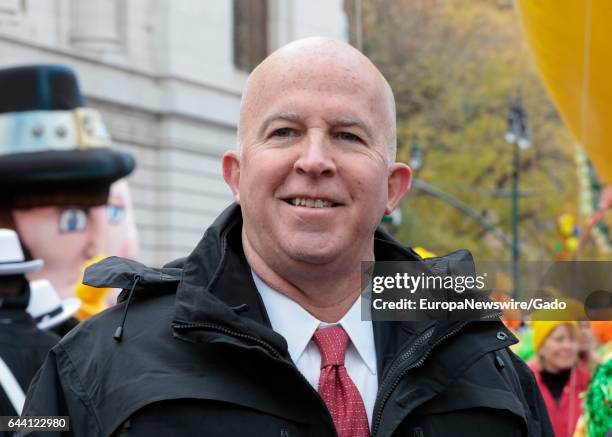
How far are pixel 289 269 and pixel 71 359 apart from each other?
52 centimetres

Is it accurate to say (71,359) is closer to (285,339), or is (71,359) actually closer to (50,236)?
(285,339)

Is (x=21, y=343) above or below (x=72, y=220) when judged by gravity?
above

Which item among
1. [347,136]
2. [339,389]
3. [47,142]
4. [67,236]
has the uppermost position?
[347,136]

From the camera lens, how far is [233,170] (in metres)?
2.98

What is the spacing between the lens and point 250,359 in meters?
2.62

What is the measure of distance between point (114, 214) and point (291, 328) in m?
9.85

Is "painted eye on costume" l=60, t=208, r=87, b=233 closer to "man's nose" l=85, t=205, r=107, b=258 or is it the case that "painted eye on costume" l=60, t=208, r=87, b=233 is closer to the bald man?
"man's nose" l=85, t=205, r=107, b=258

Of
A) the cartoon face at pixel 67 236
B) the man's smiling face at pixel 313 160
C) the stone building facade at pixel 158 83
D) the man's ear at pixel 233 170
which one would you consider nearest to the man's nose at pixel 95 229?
the cartoon face at pixel 67 236

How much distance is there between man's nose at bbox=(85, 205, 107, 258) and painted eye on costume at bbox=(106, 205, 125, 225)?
0.13 m

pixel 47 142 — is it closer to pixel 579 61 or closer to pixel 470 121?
pixel 579 61

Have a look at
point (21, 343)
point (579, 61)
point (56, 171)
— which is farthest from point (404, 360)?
point (56, 171)

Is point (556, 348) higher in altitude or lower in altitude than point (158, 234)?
higher

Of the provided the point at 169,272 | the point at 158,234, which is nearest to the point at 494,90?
the point at 158,234

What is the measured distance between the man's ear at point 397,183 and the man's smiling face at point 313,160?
0.44 ft
